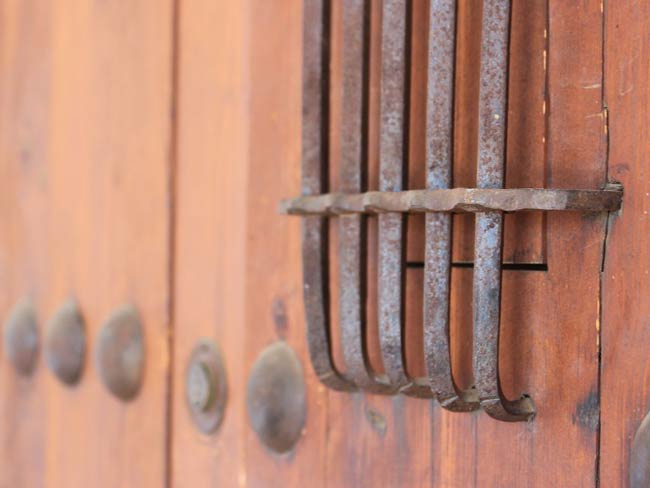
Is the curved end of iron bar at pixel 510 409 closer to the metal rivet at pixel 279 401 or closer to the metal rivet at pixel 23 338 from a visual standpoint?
the metal rivet at pixel 279 401

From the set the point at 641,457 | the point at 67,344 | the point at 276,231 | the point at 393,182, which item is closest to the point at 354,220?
the point at 393,182

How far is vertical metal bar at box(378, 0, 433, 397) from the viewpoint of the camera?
0.66m

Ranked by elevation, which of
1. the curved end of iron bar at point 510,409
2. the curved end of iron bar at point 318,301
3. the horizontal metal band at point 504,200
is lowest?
the curved end of iron bar at point 510,409

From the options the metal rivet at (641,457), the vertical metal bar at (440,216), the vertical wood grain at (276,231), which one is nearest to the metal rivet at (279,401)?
the vertical wood grain at (276,231)

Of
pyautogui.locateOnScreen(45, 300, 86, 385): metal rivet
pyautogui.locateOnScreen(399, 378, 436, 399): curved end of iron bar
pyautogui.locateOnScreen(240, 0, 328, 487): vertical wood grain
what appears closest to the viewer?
pyautogui.locateOnScreen(399, 378, 436, 399): curved end of iron bar

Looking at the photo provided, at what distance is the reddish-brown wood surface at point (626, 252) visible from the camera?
0.58m

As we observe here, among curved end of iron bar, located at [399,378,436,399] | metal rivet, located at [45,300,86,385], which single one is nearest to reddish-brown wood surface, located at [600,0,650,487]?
curved end of iron bar, located at [399,378,436,399]

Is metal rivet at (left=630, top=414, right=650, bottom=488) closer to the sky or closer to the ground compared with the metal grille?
closer to the ground

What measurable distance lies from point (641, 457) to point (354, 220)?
10.6 inches

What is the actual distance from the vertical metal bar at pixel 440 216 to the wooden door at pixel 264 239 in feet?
0.13

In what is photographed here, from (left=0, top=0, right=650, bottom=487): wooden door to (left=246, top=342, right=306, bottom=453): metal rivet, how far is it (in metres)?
0.01

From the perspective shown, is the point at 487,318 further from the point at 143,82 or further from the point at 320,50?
the point at 143,82

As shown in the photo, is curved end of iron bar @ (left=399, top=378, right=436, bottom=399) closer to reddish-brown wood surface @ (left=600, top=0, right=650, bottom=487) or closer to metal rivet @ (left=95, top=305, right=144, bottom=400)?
reddish-brown wood surface @ (left=600, top=0, right=650, bottom=487)

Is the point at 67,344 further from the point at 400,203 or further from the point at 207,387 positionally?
the point at 400,203
